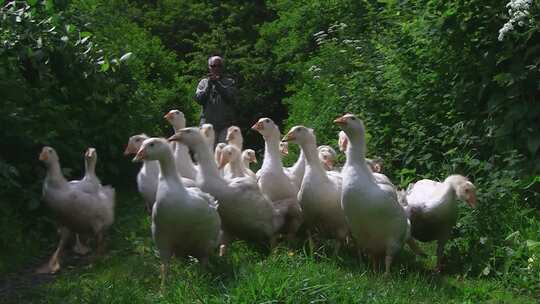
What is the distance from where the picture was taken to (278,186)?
300 inches

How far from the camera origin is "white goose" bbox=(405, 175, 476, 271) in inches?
273

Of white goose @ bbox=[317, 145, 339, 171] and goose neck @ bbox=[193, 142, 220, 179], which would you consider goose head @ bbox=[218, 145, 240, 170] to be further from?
white goose @ bbox=[317, 145, 339, 171]

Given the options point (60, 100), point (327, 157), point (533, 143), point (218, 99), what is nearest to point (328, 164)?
point (327, 157)

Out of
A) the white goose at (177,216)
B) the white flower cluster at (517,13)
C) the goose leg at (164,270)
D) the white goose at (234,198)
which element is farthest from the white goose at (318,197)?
the white flower cluster at (517,13)

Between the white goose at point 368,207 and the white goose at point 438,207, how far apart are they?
43 cm

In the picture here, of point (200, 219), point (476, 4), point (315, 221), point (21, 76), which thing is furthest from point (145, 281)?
point (476, 4)

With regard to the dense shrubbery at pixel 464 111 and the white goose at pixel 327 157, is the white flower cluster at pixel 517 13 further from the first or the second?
the white goose at pixel 327 157

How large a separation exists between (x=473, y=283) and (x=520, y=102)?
2239mm

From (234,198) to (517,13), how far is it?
3029 mm

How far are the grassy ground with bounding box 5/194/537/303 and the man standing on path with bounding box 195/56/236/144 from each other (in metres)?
4.16

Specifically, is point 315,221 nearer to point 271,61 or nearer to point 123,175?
point 123,175

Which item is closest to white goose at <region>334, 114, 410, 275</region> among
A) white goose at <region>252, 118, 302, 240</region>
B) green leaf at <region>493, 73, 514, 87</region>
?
white goose at <region>252, 118, 302, 240</region>

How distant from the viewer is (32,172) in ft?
28.9

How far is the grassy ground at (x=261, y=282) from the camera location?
5.46 meters
